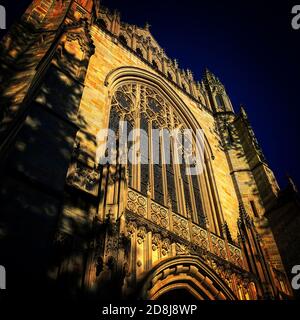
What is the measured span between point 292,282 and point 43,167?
26.4 ft

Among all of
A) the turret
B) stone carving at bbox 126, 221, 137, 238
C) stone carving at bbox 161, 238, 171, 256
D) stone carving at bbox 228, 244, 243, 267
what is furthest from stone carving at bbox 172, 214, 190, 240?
the turret

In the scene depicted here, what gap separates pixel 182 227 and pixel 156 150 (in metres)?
3.43

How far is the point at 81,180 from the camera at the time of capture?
6.26m

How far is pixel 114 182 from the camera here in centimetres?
654

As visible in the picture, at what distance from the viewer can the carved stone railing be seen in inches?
283

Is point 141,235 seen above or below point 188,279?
above

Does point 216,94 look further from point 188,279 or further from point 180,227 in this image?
point 188,279

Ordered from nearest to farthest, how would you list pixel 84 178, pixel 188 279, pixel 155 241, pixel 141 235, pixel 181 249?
pixel 84 178 < pixel 141 235 < pixel 155 241 < pixel 188 279 < pixel 181 249

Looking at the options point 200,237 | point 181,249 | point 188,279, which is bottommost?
point 188,279

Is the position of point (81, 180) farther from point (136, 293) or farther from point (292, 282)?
point (292, 282)

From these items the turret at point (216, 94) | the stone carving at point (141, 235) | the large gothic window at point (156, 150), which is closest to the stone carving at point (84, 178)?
the stone carving at point (141, 235)

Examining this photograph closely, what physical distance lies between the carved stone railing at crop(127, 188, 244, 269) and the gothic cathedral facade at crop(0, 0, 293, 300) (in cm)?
3

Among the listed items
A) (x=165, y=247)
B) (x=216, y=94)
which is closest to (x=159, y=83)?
(x=216, y=94)
